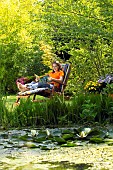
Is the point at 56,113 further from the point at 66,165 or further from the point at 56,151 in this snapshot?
the point at 66,165

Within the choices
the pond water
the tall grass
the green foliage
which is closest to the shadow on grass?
the pond water

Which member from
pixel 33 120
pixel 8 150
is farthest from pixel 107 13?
pixel 8 150

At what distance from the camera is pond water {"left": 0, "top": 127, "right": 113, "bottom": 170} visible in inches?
138

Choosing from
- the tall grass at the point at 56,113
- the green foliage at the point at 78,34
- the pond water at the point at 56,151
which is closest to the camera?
the pond water at the point at 56,151

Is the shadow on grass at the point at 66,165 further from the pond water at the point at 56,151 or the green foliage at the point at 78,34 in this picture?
the green foliage at the point at 78,34

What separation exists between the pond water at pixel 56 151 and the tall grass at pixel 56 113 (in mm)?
767

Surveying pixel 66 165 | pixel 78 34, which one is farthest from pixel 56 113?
pixel 66 165

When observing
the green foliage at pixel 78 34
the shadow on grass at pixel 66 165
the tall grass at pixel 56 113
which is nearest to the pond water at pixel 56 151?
the shadow on grass at pixel 66 165

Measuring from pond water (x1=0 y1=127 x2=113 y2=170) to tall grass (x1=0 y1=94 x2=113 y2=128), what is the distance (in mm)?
767

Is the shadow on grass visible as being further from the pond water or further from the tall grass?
the tall grass

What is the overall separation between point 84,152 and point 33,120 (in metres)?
2.09

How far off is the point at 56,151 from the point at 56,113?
206 cm

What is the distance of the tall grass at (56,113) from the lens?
598cm

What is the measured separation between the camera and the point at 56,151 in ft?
13.4
